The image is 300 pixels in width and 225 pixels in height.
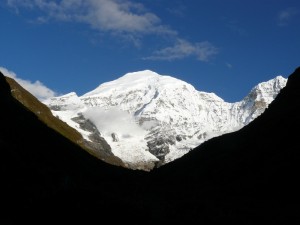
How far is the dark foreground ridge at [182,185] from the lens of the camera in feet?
95.6

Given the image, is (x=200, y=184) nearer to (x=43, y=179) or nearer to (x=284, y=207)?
(x=284, y=207)

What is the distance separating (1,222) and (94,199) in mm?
8036

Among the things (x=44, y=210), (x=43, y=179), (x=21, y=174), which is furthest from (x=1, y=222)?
(x=43, y=179)

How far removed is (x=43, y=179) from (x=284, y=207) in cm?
2222

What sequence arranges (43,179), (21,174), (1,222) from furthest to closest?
(43,179)
(21,174)
(1,222)

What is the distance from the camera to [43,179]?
3734cm

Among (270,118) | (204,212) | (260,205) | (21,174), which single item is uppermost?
(270,118)

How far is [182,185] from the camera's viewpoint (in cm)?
7969

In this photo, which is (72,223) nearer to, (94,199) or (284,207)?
(94,199)

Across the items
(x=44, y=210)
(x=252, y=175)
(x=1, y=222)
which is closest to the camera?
(x=1, y=222)

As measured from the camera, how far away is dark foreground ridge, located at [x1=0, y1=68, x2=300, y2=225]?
2914 centimetres

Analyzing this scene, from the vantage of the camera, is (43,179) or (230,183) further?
(230,183)

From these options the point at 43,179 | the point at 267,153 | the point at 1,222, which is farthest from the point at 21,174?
the point at 267,153

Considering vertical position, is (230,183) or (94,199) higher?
(230,183)
